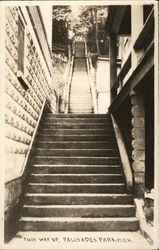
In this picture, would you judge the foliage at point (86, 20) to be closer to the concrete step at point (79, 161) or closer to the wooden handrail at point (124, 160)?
the wooden handrail at point (124, 160)

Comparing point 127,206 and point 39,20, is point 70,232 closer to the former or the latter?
point 127,206

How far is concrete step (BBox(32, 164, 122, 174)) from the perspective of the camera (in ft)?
24.6

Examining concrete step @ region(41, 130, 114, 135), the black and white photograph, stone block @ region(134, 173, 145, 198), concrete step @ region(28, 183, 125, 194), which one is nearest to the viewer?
the black and white photograph

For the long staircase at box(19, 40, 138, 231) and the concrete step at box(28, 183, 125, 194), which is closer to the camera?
the long staircase at box(19, 40, 138, 231)

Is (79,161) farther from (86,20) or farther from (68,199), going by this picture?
(86,20)

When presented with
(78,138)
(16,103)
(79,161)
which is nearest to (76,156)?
(79,161)

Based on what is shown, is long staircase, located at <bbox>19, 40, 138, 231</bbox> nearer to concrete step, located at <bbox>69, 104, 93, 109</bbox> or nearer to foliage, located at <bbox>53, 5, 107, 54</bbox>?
concrete step, located at <bbox>69, 104, 93, 109</bbox>

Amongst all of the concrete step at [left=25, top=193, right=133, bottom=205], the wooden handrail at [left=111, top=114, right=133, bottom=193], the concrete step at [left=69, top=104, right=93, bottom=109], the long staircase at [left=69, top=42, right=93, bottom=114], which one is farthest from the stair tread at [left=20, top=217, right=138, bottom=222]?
the concrete step at [left=69, top=104, right=93, bottom=109]

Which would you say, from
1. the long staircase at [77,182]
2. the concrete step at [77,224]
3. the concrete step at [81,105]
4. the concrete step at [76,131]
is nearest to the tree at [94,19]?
the concrete step at [81,105]

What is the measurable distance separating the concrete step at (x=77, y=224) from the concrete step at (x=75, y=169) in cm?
152

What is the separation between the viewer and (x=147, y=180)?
30.0 ft

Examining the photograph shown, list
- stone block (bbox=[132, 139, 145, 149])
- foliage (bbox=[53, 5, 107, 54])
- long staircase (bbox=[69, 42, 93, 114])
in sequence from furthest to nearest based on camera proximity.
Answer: foliage (bbox=[53, 5, 107, 54]) < long staircase (bbox=[69, 42, 93, 114]) < stone block (bbox=[132, 139, 145, 149])

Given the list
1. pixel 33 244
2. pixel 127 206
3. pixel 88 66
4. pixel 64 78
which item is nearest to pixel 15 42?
pixel 33 244

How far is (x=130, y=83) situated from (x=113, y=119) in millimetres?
2492
